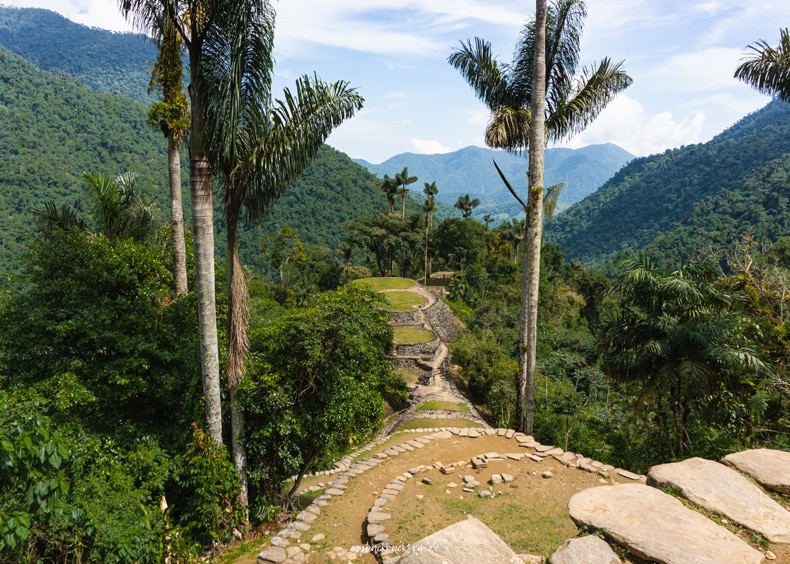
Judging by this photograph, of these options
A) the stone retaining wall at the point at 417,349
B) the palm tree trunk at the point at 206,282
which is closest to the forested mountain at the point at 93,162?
the stone retaining wall at the point at 417,349

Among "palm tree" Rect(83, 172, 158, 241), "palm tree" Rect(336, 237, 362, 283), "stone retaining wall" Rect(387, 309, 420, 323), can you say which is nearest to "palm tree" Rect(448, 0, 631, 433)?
"palm tree" Rect(83, 172, 158, 241)

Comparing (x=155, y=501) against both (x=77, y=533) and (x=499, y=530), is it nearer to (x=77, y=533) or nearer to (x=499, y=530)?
(x=77, y=533)

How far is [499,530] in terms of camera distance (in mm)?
6195

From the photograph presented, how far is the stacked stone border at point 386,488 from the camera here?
6.09 m

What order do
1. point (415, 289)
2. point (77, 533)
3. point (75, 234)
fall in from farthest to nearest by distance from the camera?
point (415, 289) < point (75, 234) < point (77, 533)

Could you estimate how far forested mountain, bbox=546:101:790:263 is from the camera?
62906 millimetres

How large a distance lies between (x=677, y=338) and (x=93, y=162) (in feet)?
260

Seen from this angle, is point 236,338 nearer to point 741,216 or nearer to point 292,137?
point 292,137

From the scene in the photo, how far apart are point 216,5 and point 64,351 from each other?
17.8 feet

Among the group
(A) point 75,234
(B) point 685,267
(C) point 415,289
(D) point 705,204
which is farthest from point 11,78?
(D) point 705,204

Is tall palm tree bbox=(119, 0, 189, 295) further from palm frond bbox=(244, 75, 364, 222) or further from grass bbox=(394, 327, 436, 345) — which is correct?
grass bbox=(394, 327, 436, 345)

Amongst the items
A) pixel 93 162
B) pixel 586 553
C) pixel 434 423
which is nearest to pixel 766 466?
pixel 586 553

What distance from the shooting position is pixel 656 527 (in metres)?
4.31

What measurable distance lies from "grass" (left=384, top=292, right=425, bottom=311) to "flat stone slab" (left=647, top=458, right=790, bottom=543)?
2690cm
